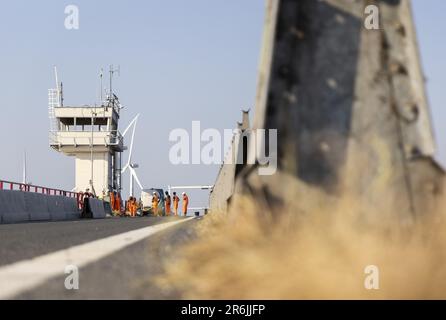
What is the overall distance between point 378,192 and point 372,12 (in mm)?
866

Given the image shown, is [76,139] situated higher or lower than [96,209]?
higher

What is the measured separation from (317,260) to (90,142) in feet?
213

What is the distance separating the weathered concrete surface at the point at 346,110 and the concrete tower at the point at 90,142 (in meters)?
60.8

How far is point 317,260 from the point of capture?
2.66 m

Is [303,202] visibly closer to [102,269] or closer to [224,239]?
[224,239]

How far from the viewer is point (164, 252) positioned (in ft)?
15.9

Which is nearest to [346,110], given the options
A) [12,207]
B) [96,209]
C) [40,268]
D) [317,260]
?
[317,260]

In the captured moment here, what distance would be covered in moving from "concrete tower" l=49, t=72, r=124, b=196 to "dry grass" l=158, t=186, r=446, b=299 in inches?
2394

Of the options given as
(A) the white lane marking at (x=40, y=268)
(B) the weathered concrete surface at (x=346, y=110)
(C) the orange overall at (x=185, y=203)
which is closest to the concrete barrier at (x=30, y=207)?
(C) the orange overall at (x=185, y=203)

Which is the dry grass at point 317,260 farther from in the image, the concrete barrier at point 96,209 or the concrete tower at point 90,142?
the concrete tower at point 90,142

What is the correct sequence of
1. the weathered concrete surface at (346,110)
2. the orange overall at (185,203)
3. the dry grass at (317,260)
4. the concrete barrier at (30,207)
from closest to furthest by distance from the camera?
the dry grass at (317,260), the weathered concrete surface at (346,110), the concrete barrier at (30,207), the orange overall at (185,203)

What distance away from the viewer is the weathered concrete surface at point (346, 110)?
3033 millimetres

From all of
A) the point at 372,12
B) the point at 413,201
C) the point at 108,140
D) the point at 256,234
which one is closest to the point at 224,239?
the point at 256,234

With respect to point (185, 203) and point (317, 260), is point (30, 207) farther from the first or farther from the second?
point (317, 260)
